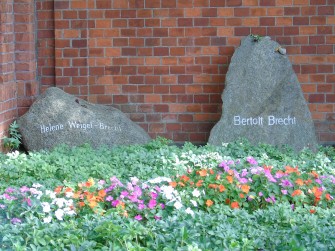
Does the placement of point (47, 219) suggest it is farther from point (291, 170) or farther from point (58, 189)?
point (291, 170)

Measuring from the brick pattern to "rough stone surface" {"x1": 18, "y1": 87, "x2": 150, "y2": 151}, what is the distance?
0.56 meters

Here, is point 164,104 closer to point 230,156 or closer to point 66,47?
point 66,47

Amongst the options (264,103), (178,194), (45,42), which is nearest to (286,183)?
(178,194)

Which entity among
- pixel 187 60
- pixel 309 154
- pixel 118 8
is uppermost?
pixel 118 8

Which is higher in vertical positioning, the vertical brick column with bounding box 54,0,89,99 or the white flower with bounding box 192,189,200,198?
the vertical brick column with bounding box 54,0,89,99

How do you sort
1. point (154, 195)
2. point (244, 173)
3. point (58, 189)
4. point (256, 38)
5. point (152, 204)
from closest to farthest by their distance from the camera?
point (152, 204) < point (154, 195) < point (58, 189) < point (244, 173) < point (256, 38)

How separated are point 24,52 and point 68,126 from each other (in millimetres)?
1154

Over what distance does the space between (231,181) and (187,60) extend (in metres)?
3.45

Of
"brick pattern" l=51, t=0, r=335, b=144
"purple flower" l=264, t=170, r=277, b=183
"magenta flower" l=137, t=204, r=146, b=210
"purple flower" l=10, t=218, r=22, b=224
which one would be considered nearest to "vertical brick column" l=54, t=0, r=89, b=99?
"brick pattern" l=51, t=0, r=335, b=144

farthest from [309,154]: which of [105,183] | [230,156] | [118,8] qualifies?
[118,8]

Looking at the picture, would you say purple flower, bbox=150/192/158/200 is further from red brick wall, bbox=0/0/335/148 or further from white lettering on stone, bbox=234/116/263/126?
red brick wall, bbox=0/0/335/148

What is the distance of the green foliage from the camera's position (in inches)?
307

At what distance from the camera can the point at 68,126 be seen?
7785 millimetres

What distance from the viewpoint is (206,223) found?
426cm
